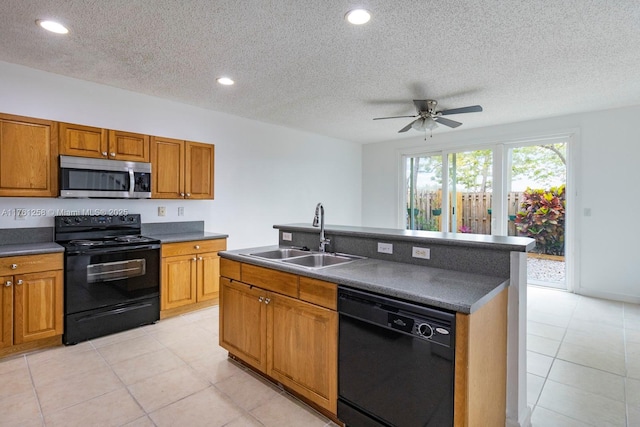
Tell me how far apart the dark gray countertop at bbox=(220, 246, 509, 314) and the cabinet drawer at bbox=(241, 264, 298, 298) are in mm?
43

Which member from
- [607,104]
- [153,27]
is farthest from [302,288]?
[607,104]

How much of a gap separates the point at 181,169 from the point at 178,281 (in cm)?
128

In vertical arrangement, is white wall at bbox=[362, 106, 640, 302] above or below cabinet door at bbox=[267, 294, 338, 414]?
above

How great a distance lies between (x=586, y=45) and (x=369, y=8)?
182 centimetres

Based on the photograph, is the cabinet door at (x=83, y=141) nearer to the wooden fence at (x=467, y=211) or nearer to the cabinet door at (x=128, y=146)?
the cabinet door at (x=128, y=146)

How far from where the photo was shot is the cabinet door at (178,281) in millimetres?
3471

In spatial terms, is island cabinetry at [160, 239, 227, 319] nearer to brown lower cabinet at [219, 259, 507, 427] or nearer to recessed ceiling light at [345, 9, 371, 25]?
brown lower cabinet at [219, 259, 507, 427]

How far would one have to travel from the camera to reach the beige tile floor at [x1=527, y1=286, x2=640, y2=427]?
204 centimetres

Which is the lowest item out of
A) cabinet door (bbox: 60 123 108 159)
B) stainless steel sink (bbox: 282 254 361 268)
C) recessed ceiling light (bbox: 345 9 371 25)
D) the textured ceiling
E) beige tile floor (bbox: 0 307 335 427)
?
beige tile floor (bbox: 0 307 335 427)

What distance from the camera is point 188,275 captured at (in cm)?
364

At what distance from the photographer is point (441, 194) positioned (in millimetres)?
5930

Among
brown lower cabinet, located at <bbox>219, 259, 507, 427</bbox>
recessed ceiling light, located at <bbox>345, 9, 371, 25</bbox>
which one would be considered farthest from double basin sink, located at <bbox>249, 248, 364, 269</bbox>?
recessed ceiling light, located at <bbox>345, 9, 371, 25</bbox>

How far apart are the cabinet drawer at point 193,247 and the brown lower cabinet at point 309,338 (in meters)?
1.14

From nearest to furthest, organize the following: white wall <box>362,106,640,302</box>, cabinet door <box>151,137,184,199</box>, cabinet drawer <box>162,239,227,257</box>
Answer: cabinet drawer <box>162,239,227,257</box> → cabinet door <box>151,137,184,199</box> → white wall <box>362,106,640,302</box>
